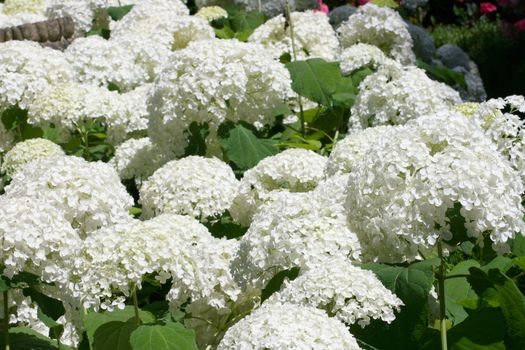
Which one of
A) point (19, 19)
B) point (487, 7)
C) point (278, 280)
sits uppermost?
point (278, 280)

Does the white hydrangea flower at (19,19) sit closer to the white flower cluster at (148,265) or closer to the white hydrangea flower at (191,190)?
the white hydrangea flower at (191,190)

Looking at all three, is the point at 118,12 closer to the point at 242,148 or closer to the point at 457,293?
the point at 242,148

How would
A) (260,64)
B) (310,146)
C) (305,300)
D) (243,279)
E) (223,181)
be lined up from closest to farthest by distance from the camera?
(305,300)
(243,279)
(223,181)
(260,64)
(310,146)

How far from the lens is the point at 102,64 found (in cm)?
659

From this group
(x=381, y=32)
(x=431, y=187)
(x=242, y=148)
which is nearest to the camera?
(x=431, y=187)

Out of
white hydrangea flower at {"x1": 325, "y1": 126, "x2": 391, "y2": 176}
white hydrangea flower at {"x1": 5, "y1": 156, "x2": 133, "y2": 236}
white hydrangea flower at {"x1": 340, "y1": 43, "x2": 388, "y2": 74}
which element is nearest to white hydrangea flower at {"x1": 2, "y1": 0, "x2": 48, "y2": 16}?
white hydrangea flower at {"x1": 340, "y1": 43, "x2": 388, "y2": 74}

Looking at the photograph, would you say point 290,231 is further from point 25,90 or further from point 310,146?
point 25,90

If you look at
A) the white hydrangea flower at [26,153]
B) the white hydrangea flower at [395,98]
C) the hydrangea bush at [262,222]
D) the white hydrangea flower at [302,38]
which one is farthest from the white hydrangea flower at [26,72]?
the white hydrangea flower at [395,98]

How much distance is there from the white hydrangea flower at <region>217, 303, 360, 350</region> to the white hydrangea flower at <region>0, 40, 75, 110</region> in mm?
3356

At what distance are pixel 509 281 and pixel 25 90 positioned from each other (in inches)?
136

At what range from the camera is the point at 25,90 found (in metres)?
5.98

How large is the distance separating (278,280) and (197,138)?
187 centimetres

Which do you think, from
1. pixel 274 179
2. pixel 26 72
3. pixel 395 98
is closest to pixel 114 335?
pixel 274 179

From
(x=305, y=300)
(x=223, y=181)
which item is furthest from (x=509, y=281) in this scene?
(x=223, y=181)
